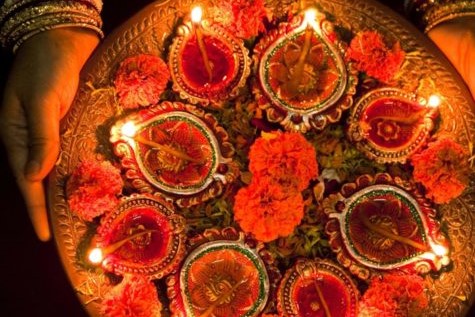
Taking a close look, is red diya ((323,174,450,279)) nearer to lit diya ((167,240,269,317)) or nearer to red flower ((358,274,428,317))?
red flower ((358,274,428,317))

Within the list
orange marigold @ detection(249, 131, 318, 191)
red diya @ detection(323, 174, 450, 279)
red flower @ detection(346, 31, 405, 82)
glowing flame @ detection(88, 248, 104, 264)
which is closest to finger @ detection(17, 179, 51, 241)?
glowing flame @ detection(88, 248, 104, 264)

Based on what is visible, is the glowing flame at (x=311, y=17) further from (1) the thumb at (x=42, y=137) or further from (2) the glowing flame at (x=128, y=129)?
(1) the thumb at (x=42, y=137)

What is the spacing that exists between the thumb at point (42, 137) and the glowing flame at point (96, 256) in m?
0.20

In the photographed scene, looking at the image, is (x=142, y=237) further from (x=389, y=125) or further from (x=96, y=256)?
(x=389, y=125)

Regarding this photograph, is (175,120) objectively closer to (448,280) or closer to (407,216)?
(407,216)

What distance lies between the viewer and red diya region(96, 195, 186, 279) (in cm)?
119

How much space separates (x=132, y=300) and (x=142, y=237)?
15cm

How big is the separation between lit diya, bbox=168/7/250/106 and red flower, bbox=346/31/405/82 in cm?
27

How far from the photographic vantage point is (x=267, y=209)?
1.19m

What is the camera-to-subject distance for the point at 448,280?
1.21 metres

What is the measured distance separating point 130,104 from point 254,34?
0.34m

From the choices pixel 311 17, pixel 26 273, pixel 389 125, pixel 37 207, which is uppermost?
pixel 311 17

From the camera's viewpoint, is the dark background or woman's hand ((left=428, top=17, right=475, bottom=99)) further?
the dark background

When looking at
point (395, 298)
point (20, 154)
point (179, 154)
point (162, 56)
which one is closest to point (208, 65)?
point (162, 56)
